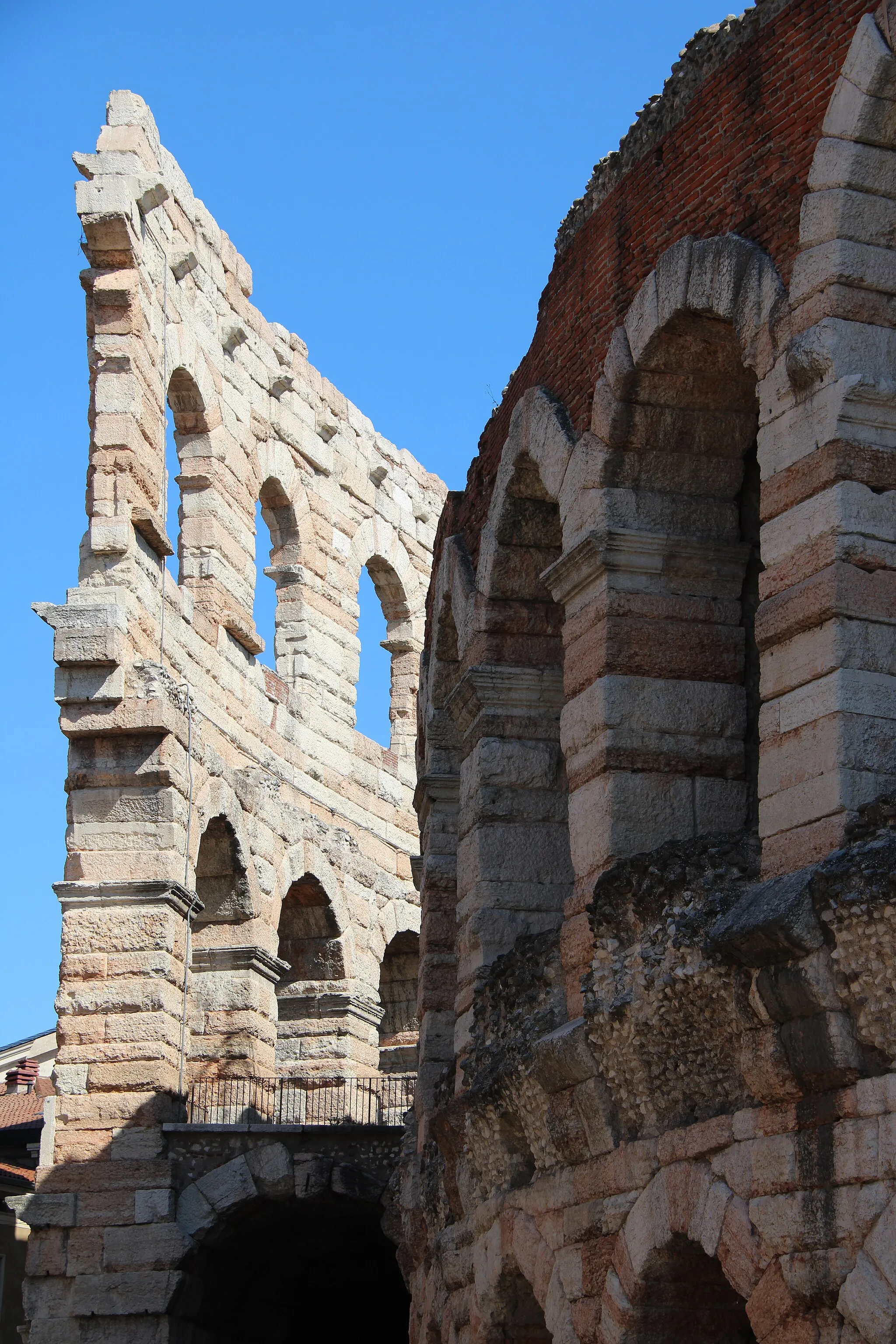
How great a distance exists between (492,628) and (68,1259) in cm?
669

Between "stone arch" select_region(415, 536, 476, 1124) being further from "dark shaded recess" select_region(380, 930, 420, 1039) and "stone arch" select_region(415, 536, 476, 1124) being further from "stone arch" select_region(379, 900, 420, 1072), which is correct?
"dark shaded recess" select_region(380, 930, 420, 1039)

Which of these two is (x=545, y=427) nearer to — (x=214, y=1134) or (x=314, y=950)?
(x=214, y=1134)

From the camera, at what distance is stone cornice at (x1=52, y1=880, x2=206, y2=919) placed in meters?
14.8

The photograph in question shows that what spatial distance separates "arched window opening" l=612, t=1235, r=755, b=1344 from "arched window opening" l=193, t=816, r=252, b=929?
9.19 meters

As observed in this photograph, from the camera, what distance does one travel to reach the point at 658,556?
344 inches

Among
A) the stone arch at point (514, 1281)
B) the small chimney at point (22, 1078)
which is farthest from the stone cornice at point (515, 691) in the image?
the small chimney at point (22, 1078)

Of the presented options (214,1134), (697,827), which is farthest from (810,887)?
(214,1134)

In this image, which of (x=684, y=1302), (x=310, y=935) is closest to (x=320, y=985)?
(x=310, y=935)

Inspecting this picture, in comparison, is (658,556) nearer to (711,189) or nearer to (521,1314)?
(711,189)

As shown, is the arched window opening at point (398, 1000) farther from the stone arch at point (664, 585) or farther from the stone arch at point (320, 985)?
the stone arch at point (664, 585)

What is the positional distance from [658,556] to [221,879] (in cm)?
872

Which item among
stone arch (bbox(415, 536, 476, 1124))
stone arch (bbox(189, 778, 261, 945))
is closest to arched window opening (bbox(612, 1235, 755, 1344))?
stone arch (bbox(415, 536, 476, 1124))

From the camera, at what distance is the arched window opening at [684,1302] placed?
292 inches

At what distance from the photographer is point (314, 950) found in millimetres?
18766
